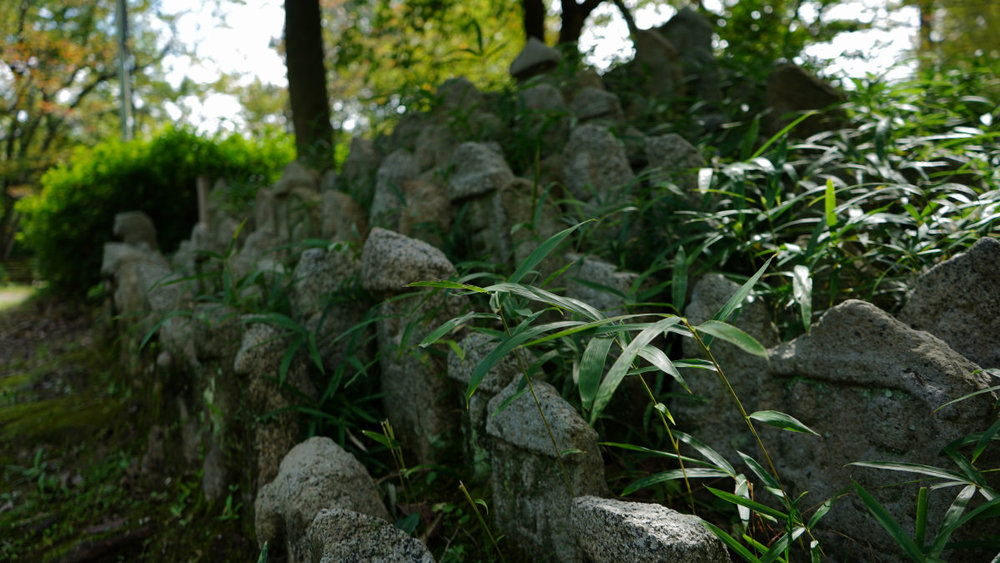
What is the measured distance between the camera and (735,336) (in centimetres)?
92

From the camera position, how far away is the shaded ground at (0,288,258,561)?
1.91m

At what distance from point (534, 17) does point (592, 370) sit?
5515 millimetres

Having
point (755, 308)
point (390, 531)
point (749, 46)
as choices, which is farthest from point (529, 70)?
point (390, 531)

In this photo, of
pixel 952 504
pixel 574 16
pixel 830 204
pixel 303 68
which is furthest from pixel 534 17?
pixel 952 504

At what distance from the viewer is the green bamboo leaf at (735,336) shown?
2.85ft

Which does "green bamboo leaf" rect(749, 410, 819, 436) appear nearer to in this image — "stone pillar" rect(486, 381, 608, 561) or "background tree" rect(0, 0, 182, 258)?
"stone pillar" rect(486, 381, 608, 561)

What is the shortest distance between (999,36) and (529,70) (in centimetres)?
409

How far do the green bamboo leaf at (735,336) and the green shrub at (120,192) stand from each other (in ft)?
16.2

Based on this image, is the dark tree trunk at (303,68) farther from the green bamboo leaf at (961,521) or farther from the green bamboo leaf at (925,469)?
the green bamboo leaf at (961,521)

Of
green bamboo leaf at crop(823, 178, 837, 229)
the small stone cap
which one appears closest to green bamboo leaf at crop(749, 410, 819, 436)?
green bamboo leaf at crop(823, 178, 837, 229)

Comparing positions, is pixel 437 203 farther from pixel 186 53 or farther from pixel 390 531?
pixel 186 53

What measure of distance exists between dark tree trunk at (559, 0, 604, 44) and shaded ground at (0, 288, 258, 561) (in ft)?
15.4

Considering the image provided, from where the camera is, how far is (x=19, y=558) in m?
1.96

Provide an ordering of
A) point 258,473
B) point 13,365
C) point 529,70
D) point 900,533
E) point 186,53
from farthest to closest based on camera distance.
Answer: point 186,53
point 13,365
point 529,70
point 258,473
point 900,533
